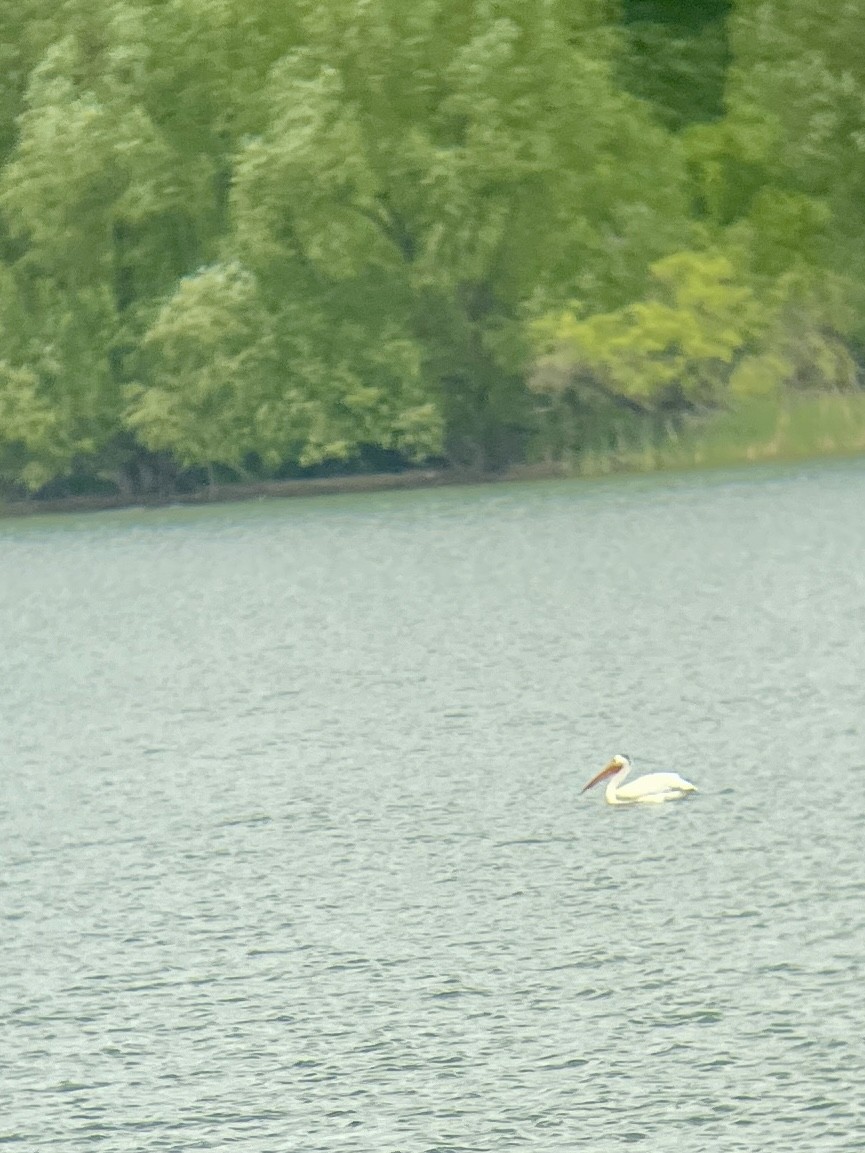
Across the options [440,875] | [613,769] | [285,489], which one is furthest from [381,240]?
[440,875]

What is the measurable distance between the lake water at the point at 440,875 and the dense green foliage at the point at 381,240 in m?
23.1

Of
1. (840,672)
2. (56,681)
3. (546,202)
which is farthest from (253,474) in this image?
(840,672)

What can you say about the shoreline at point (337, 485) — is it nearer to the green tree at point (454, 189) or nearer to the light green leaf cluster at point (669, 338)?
the green tree at point (454, 189)

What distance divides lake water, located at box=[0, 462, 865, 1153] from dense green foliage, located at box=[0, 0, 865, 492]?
23.1m

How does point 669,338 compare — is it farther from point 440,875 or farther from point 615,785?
point 440,875

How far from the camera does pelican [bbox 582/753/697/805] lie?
20.1 m

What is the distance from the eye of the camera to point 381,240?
61656mm

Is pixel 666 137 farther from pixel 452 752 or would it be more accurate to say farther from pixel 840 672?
pixel 452 752

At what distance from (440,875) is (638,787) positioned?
257 centimetres

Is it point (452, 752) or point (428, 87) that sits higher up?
point (428, 87)

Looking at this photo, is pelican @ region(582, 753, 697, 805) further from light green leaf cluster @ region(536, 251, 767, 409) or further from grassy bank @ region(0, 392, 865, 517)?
grassy bank @ region(0, 392, 865, 517)

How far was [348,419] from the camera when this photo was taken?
61875mm

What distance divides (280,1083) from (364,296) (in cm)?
5022

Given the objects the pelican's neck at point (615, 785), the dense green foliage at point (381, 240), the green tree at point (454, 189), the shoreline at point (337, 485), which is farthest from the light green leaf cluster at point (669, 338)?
the pelican's neck at point (615, 785)
